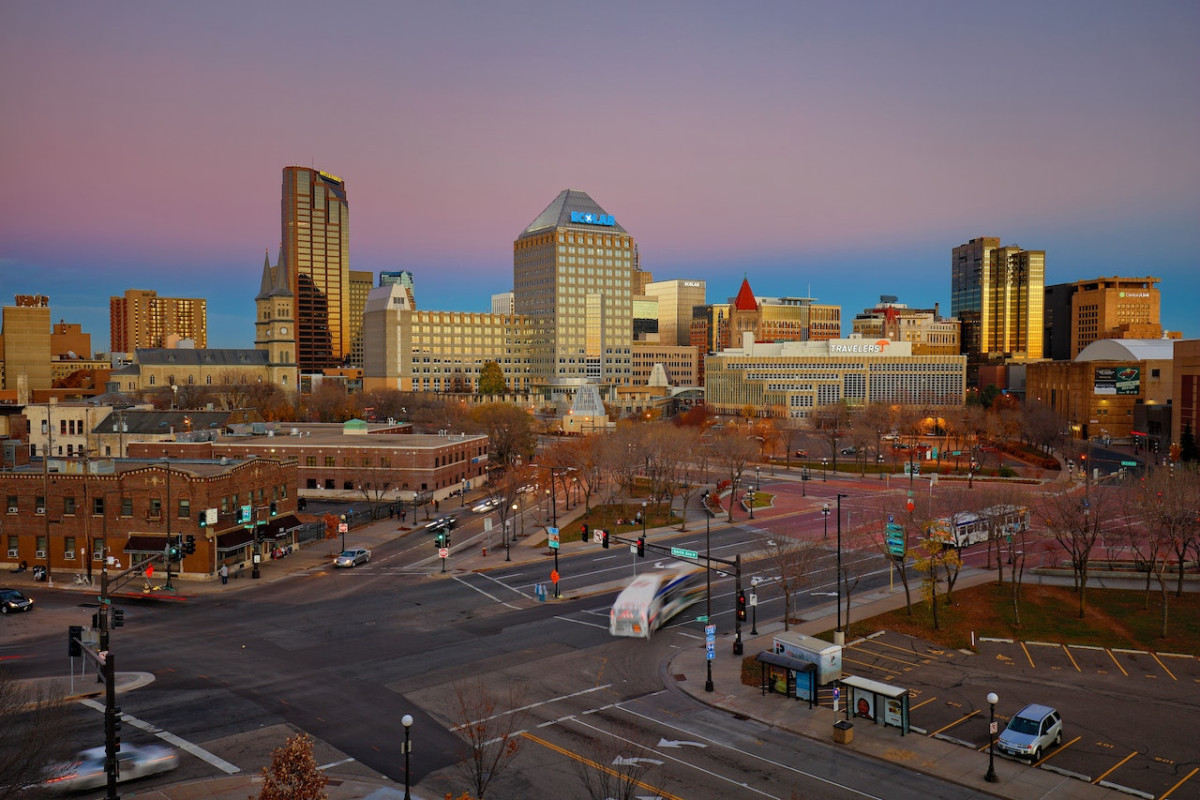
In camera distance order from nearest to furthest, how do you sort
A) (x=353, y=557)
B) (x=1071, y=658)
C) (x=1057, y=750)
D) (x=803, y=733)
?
(x=1057, y=750) → (x=803, y=733) → (x=1071, y=658) → (x=353, y=557)

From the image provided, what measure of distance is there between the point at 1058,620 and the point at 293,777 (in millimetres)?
40909

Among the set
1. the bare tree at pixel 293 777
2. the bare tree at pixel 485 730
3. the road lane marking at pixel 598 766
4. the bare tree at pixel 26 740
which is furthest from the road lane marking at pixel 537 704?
the bare tree at pixel 26 740

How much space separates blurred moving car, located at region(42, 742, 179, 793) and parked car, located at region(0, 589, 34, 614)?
24.7 m

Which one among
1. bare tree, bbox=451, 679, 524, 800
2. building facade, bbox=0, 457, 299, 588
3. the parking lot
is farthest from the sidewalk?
building facade, bbox=0, 457, 299, 588

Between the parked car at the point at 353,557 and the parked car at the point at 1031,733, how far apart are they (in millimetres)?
44186

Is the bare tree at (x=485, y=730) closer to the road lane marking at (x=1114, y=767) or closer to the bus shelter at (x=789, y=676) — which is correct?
the bus shelter at (x=789, y=676)

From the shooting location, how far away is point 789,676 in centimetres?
3428

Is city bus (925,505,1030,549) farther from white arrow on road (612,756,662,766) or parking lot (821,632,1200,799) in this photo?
white arrow on road (612,756,662,766)

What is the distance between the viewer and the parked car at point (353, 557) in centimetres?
5916

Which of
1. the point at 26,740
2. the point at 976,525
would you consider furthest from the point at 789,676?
the point at 976,525

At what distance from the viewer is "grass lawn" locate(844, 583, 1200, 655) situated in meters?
41.4

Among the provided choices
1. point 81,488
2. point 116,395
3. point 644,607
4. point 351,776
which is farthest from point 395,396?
point 351,776

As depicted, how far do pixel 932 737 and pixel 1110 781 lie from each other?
18.1ft

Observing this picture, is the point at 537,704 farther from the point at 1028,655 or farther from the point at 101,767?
the point at 1028,655
